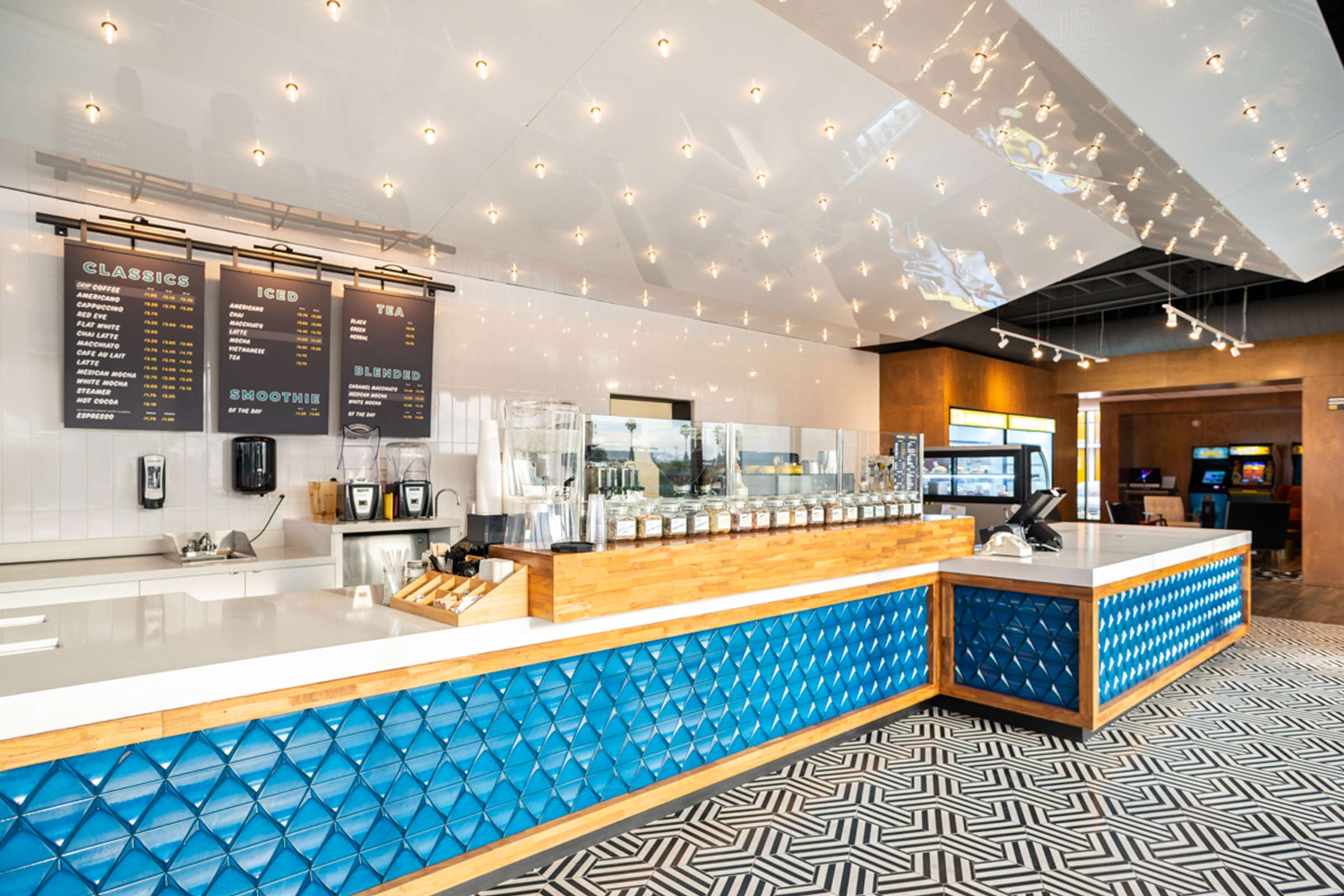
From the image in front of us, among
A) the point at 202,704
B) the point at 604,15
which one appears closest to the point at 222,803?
Answer: the point at 202,704

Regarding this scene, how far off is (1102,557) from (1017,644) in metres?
0.80

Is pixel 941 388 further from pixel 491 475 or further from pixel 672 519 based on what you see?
pixel 491 475

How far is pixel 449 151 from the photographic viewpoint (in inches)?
148

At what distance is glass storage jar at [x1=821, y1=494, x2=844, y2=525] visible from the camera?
3.77 metres

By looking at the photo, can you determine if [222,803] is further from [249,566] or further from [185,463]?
[185,463]

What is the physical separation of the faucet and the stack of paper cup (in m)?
2.54

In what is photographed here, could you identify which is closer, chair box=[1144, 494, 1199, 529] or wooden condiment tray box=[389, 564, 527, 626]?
wooden condiment tray box=[389, 564, 527, 626]

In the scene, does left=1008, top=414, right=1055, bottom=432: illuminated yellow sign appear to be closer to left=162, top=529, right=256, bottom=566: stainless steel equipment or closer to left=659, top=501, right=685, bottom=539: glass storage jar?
left=659, top=501, right=685, bottom=539: glass storage jar

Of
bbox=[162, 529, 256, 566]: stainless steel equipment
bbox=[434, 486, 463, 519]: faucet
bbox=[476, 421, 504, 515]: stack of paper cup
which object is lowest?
bbox=[162, 529, 256, 566]: stainless steel equipment

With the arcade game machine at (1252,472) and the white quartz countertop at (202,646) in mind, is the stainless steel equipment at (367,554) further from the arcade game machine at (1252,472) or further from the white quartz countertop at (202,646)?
the arcade game machine at (1252,472)

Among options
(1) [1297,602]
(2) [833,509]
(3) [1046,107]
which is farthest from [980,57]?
(1) [1297,602]

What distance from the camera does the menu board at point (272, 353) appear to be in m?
4.54

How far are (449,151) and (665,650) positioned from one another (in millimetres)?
2641

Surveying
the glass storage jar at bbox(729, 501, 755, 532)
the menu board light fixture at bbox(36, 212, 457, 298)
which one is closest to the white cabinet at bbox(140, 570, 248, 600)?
the menu board light fixture at bbox(36, 212, 457, 298)
